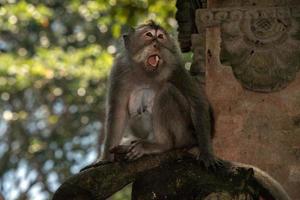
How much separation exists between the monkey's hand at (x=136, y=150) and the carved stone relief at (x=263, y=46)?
887 mm

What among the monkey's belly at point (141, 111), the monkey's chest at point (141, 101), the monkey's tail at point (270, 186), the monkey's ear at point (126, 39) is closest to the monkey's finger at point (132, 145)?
the monkey's belly at point (141, 111)

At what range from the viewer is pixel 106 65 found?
562 inches

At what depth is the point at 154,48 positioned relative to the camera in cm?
592

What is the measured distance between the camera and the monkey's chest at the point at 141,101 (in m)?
6.02

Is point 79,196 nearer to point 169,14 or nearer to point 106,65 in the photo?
point 169,14

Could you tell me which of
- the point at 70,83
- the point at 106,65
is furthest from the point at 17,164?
the point at 106,65

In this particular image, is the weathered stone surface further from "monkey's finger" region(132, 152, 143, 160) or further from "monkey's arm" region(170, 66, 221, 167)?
"monkey's finger" region(132, 152, 143, 160)

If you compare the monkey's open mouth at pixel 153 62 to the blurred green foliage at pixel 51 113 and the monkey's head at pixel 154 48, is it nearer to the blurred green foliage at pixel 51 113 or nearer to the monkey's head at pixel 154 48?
the monkey's head at pixel 154 48

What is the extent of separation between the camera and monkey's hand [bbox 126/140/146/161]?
503 centimetres

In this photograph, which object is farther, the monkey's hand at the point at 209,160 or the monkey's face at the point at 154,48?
the monkey's face at the point at 154,48

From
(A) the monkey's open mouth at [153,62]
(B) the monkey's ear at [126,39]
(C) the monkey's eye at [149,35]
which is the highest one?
(C) the monkey's eye at [149,35]

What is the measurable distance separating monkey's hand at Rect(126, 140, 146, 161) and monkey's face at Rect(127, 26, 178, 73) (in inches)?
23.0

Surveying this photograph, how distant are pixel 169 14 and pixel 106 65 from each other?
4.60 meters

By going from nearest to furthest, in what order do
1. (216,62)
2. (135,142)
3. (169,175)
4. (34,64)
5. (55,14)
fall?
(169,175), (135,142), (216,62), (34,64), (55,14)
